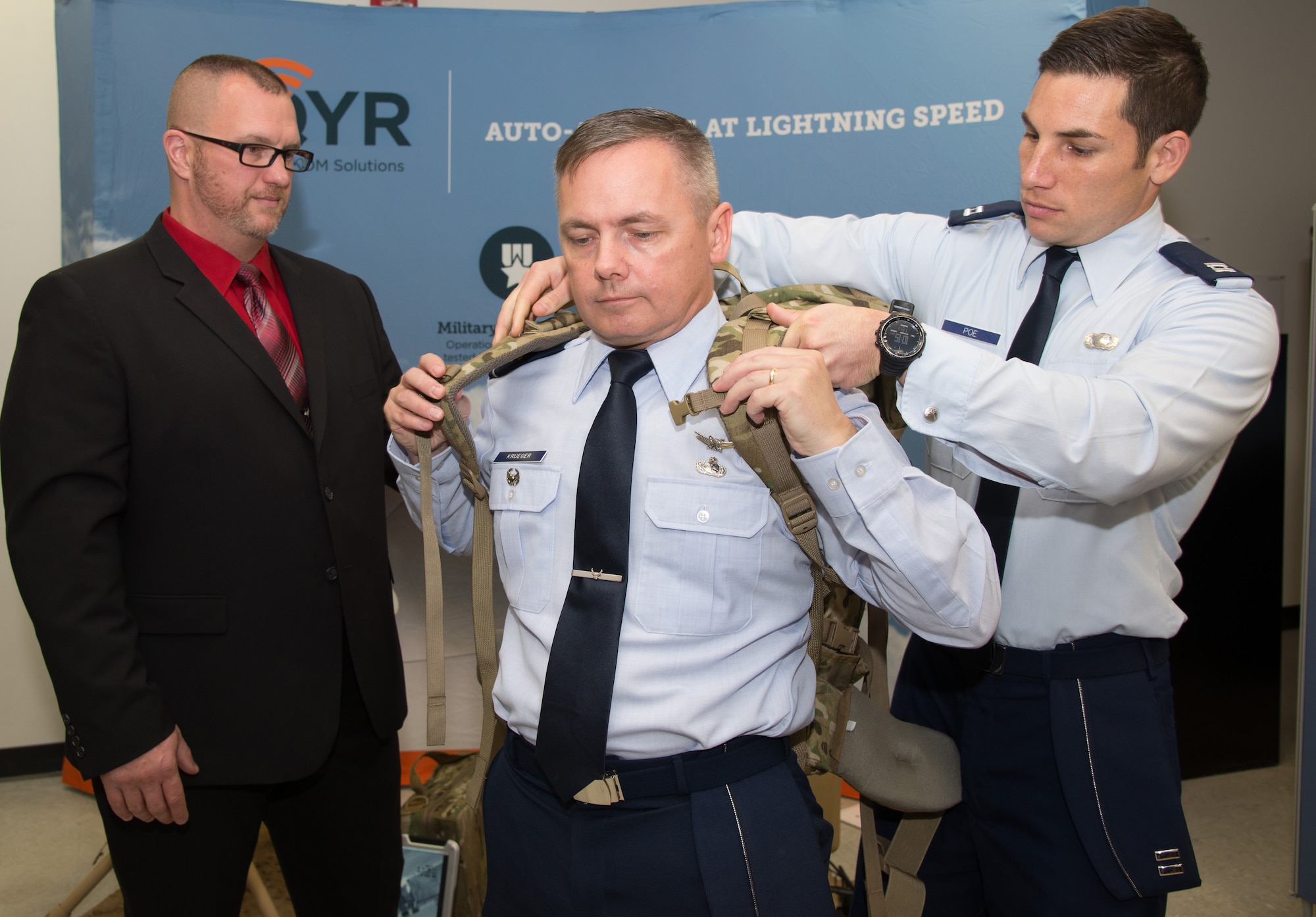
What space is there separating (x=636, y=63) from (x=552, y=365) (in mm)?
2083

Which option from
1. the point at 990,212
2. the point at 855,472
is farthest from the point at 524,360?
the point at 990,212

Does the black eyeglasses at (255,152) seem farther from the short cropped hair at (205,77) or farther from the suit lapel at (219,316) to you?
the suit lapel at (219,316)

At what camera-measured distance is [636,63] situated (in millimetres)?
3320

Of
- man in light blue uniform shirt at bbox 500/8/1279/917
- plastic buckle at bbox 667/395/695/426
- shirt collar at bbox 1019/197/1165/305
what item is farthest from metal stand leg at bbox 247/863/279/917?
shirt collar at bbox 1019/197/1165/305

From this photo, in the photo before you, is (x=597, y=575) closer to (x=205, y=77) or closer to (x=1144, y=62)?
(x=1144, y=62)

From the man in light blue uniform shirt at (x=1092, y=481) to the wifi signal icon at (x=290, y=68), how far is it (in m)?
2.04

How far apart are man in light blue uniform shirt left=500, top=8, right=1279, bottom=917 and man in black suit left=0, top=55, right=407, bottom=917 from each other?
686 millimetres

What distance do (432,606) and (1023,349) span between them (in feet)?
3.93

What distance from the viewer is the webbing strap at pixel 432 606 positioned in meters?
1.61

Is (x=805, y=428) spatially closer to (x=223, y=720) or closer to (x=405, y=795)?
(x=223, y=720)

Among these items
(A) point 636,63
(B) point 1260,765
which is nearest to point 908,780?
(A) point 636,63

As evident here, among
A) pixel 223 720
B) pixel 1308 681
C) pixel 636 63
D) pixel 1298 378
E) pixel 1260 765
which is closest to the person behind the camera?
pixel 223 720

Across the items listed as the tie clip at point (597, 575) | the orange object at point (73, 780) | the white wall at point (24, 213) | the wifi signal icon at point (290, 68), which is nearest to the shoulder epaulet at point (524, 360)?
the tie clip at point (597, 575)

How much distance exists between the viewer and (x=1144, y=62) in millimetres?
1622
